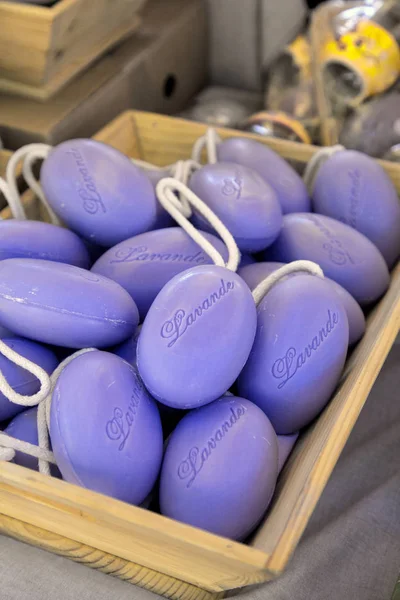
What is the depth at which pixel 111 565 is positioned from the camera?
667 millimetres

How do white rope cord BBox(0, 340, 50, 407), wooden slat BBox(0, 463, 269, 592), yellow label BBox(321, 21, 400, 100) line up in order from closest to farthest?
1. wooden slat BBox(0, 463, 269, 592)
2. white rope cord BBox(0, 340, 50, 407)
3. yellow label BBox(321, 21, 400, 100)

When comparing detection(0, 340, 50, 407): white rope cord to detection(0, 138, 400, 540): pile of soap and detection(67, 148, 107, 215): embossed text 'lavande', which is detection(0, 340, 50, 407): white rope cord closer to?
detection(0, 138, 400, 540): pile of soap

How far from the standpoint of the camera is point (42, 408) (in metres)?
0.65

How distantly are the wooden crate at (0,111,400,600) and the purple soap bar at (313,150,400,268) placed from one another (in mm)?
129

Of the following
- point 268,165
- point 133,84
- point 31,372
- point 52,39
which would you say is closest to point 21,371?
point 31,372

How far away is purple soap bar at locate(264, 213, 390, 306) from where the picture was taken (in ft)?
2.62

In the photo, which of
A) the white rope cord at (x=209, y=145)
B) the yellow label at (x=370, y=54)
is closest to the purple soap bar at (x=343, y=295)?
the white rope cord at (x=209, y=145)

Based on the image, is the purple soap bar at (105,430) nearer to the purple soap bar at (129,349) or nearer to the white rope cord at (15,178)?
the purple soap bar at (129,349)

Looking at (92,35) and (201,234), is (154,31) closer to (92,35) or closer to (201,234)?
(92,35)

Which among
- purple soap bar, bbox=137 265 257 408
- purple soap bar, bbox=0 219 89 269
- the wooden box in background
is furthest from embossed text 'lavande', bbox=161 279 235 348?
the wooden box in background

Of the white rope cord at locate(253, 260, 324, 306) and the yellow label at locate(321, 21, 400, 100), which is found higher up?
the yellow label at locate(321, 21, 400, 100)

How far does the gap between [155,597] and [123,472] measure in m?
0.17

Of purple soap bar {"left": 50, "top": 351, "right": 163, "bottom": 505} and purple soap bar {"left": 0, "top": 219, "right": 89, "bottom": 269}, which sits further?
purple soap bar {"left": 0, "top": 219, "right": 89, "bottom": 269}

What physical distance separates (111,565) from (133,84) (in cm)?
86
